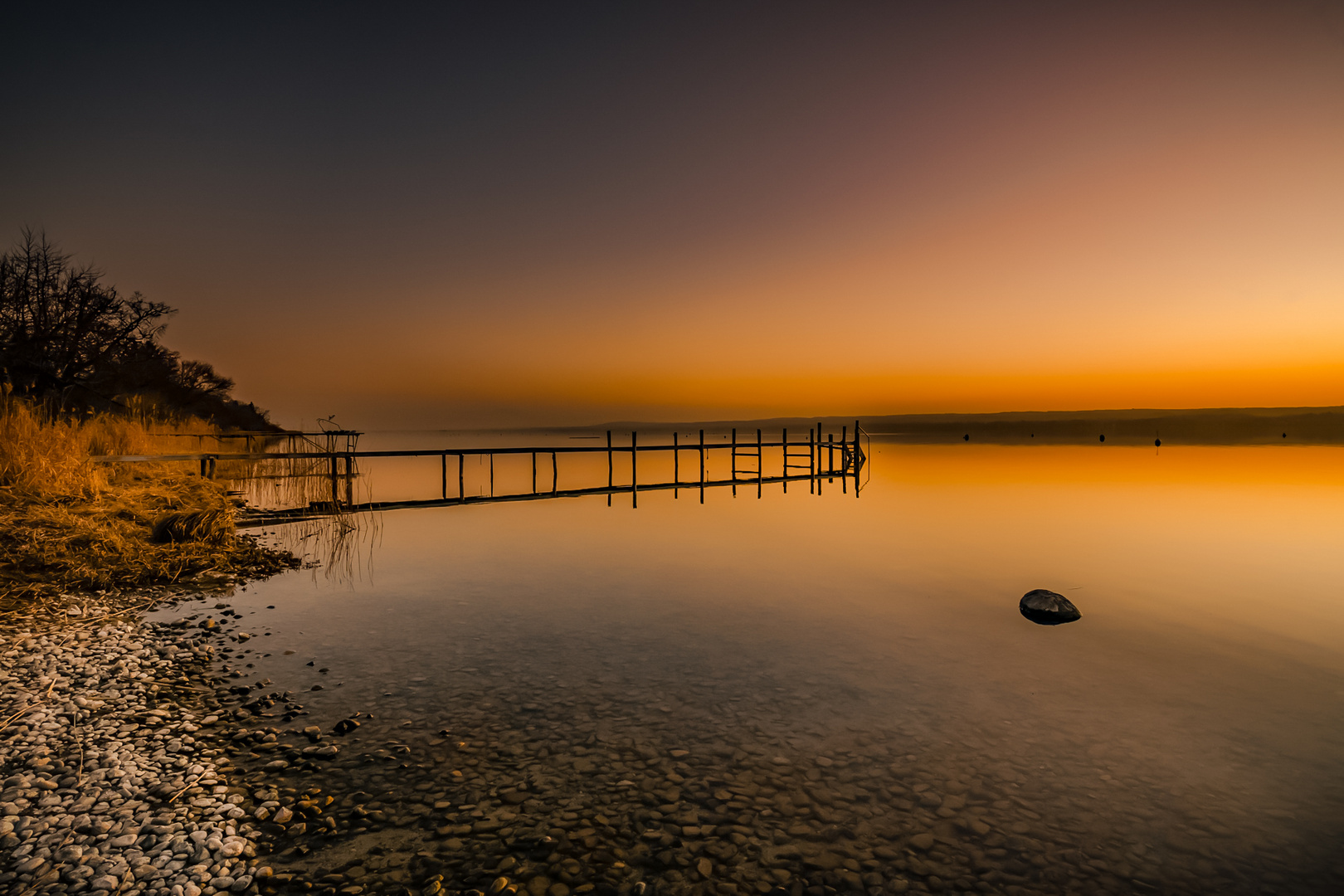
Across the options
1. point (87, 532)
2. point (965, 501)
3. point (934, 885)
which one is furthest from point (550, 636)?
point (965, 501)

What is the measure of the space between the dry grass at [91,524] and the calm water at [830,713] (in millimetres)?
1624

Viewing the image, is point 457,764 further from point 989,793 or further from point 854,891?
point 989,793

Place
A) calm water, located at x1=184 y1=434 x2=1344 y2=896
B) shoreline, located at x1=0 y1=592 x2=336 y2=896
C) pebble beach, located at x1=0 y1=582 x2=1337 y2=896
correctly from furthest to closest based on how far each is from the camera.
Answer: calm water, located at x1=184 y1=434 x2=1344 y2=896 → pebble beach, located at x1=0 y1=582 x2=1337 y2=896 → shoreline, located at x1=0 y1=592 x2=336 y2=896

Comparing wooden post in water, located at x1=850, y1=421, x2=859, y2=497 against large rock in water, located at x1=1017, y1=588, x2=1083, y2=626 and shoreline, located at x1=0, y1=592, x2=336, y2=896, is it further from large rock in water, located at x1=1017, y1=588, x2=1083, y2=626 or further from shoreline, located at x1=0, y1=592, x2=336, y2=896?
shoreline, located at x1=0, y1=592, x2=336, y2=896

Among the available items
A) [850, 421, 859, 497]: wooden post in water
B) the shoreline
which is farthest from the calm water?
[850, 421, 859, 497]: wooden post in water

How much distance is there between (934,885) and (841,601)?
8.23 metres

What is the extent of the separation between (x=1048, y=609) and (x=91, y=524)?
1588 centimetres

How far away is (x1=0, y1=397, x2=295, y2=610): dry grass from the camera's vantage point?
10.3m

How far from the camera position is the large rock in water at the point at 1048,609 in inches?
431

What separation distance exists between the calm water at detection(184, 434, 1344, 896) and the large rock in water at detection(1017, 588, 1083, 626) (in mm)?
268

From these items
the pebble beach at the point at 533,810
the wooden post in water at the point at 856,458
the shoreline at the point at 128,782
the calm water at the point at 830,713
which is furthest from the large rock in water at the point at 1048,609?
the wooden post in water at the point at 856,458

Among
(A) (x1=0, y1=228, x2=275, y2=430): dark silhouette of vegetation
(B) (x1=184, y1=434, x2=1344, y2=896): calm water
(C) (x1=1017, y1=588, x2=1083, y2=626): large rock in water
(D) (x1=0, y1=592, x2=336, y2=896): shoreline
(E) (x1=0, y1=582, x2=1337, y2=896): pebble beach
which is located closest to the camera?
(D) (x1=0, y1=592, x2=336, y2=896): shoreline

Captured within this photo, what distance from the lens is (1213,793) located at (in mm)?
5523

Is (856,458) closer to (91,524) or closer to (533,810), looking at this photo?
(91,524)
